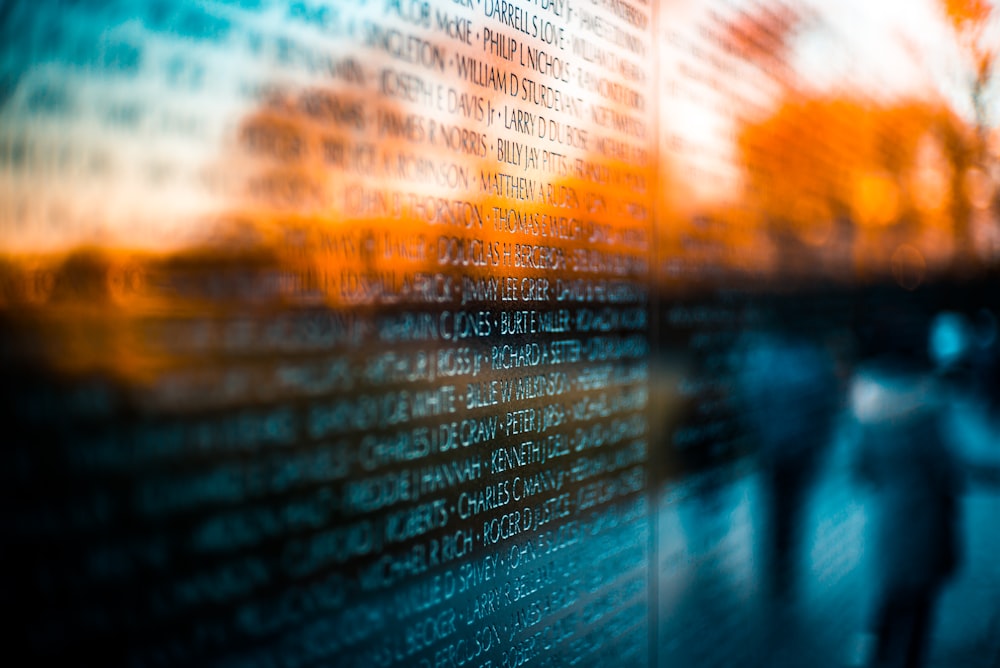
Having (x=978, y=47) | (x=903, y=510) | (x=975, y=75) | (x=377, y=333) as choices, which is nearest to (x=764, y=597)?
(x=903, y=510)

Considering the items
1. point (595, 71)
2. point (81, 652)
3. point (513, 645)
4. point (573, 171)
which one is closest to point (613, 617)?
point (513, 645)

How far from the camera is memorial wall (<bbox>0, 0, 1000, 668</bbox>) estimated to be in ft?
4.59

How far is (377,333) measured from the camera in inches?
77.8

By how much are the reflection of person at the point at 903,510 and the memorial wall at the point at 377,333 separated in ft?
4.45

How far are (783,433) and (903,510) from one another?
120 centimetres

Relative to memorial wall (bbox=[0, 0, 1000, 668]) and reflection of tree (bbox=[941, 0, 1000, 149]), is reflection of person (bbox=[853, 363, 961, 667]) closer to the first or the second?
memorial wall (bbox=[0, 0, 1000, 668])

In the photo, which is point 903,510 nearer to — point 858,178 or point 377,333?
point 858,178

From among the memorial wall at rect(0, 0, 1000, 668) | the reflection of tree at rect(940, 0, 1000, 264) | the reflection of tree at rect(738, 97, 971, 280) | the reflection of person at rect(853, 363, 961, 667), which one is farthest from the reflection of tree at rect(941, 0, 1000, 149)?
the memorial wall at rect(0, 0, 1000, 668)

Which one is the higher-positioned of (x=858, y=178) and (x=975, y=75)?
(x=975, y=75)

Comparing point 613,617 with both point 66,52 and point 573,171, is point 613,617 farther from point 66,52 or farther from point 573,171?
point 66,52

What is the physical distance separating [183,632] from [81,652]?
178 millimetres

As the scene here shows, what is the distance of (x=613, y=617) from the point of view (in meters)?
2.99

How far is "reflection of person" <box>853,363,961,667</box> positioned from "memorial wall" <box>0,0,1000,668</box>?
4.45 feet

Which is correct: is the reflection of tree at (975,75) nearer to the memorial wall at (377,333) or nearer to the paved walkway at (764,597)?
the paved walkway at (764,597)
